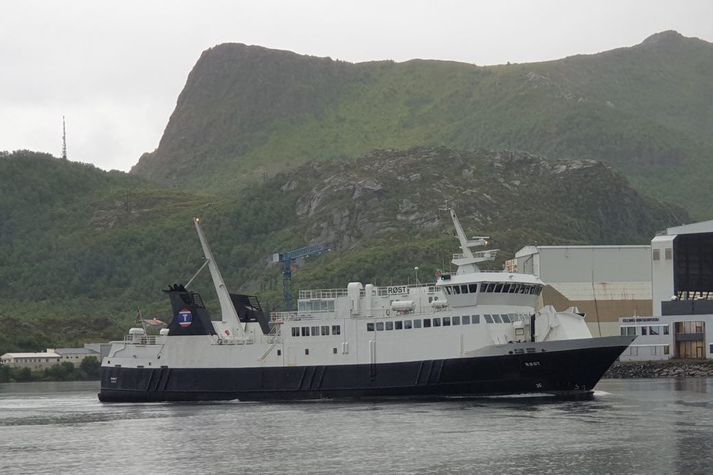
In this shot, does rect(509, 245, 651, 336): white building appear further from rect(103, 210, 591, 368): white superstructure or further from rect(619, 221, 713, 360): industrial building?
rect(103, 210, 591, 368): white superstructure

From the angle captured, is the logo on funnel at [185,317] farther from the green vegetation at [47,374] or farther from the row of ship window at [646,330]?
the green vegetation at [47,374]

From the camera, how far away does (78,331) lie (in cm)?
17075

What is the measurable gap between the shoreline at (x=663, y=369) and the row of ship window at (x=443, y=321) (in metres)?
35.2

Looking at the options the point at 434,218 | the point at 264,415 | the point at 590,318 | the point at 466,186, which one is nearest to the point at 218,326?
the point at 264,415

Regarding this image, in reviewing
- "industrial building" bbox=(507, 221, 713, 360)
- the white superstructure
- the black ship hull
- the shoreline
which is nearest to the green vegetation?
"industrial building" bbox=(507, 221, 713, 360)

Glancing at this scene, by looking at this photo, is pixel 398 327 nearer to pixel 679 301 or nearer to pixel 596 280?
pixel 679 301

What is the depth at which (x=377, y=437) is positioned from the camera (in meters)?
55.3

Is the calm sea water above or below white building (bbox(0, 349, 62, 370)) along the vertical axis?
below

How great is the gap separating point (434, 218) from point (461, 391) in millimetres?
117328

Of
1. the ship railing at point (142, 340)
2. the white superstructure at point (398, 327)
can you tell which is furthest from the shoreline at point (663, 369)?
the ship railing at point (142, 340)

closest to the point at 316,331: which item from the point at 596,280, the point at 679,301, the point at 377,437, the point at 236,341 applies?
the point at 236,341

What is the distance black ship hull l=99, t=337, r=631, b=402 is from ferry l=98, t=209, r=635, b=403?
6cm

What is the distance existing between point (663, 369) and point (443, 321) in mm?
41258

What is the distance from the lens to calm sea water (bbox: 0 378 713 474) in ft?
158
